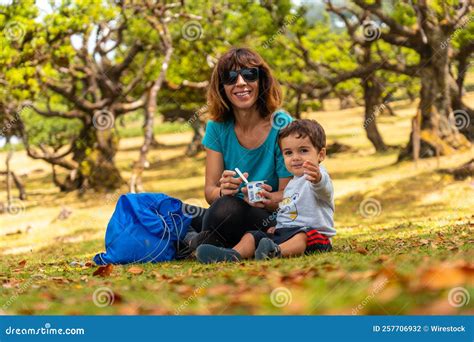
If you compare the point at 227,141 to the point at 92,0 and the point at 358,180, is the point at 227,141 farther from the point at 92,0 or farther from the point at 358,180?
the point at 358,180

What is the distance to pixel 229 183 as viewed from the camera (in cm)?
621

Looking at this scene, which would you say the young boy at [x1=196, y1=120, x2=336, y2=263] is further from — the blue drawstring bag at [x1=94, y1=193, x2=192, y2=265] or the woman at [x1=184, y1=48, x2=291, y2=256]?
the blue drawstring bag at [x1=94, y1=193, x2=192, y2=265]

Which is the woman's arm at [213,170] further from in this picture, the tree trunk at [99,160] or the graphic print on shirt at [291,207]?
the tree trunk at [99,160]

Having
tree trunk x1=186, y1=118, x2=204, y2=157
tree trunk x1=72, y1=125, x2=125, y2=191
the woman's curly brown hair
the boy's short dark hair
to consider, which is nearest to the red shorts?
the boy's short dark hair

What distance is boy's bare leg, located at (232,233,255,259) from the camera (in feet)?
20.1

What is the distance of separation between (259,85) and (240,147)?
21.8 inches

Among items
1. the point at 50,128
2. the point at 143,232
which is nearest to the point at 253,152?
the point at 143,232

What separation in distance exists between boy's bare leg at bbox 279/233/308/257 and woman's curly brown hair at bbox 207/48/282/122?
3.92 feet

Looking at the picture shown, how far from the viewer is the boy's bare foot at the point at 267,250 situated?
5.92 meters

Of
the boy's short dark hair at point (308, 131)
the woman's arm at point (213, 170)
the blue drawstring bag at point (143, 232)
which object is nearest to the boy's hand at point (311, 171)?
the boy's short dark hair at point (308, 131)

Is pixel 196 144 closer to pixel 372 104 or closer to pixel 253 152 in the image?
pixel 372 104

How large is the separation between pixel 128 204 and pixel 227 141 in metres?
1.08

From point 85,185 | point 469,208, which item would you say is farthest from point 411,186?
point 85,185

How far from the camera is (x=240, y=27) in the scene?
24.2 meters
